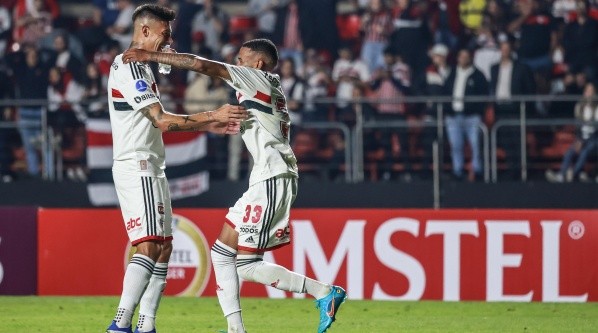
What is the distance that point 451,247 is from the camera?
13.9m

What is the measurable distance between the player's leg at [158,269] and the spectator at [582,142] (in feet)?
29.3

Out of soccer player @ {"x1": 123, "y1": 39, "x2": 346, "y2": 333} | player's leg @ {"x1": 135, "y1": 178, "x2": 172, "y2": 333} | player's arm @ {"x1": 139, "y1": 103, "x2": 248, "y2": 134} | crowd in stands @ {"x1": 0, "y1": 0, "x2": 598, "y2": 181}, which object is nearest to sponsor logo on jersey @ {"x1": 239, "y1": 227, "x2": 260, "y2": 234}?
soccer player @ {"x1": 123, "y1": 39, "x2": 346, "y2": 333}

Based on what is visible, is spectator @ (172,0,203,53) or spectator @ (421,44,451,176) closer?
spectator @ (421,44,451,176)

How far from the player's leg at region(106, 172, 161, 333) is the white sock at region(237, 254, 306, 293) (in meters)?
0.66

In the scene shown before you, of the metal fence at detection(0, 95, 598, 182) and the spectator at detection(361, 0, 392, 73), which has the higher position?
the spectator at detection(361, 0, 392, 73)

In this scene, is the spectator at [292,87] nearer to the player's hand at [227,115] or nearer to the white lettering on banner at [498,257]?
the white lettering on banner at [498,257]

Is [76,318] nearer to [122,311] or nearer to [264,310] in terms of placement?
[264,310]

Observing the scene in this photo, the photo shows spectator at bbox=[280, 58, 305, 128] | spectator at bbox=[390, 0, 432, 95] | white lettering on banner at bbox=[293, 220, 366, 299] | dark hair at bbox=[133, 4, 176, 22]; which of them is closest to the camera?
dark hair at bbox=[133, 4, 176, 22]

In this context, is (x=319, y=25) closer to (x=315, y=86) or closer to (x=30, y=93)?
(x=315, y=86)

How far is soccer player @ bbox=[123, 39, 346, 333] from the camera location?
367 inches

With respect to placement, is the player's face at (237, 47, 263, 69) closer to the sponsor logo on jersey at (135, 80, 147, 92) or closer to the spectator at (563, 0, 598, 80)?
the sponsor logo on jersey at (135, 80, 147, 92)

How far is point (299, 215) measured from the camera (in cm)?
1427

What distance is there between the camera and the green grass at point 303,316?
11.0 meters

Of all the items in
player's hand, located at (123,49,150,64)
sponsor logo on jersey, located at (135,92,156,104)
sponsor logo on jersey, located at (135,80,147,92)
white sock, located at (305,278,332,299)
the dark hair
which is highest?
the dark hair
